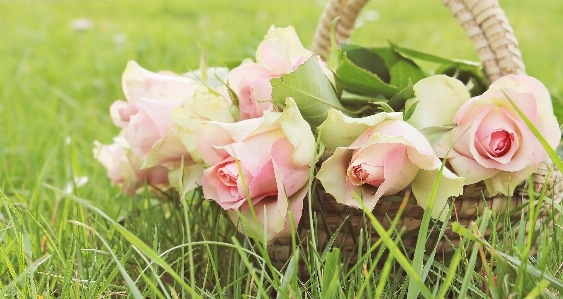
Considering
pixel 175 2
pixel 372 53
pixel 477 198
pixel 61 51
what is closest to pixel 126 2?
pixel 175 2

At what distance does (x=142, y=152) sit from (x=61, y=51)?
1.44 m

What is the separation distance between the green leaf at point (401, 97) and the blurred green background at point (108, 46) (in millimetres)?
251

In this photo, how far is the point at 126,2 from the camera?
288cm

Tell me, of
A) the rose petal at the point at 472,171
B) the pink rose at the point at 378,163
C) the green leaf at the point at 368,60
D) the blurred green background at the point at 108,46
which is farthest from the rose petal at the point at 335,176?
the blurred green background at the point at 108,46

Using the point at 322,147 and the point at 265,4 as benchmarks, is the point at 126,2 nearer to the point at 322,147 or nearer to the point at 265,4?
the point at 265,4

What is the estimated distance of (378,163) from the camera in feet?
1.60

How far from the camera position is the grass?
1.46ft

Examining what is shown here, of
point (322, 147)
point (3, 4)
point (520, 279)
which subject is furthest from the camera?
point (3, 4)

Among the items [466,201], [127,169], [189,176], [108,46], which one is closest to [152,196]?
[127,169]

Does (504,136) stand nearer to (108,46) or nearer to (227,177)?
(227,177)

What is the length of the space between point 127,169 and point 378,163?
1.17 feet

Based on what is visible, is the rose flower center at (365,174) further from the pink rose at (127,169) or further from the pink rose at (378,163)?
the pink rose at (127,169)

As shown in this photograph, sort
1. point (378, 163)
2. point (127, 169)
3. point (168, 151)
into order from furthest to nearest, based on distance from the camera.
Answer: point (127, 169), point (168, 151), point (378, 163)

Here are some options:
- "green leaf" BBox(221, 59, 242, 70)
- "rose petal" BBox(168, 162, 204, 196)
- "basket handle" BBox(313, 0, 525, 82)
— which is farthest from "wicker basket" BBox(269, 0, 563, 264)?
"green leaf" BBox(221, 59, 242, 70)
